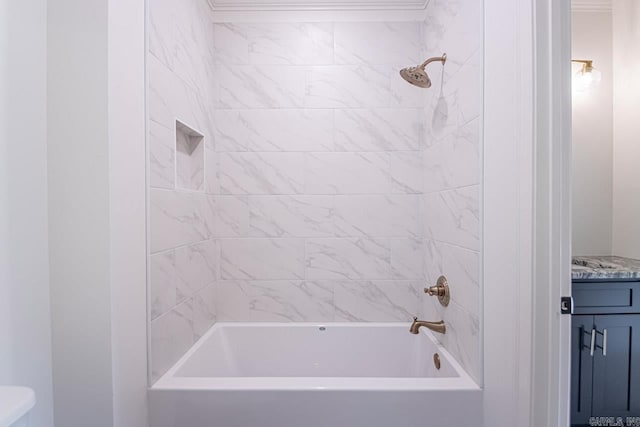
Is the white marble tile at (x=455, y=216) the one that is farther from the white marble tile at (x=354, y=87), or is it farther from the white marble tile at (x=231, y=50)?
the white marble tile at (x=231, y=50)

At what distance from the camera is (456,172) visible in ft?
4.97

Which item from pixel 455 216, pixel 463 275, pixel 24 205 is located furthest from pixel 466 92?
pixel 24 205

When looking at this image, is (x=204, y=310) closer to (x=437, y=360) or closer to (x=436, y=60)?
(x=437, y=360)

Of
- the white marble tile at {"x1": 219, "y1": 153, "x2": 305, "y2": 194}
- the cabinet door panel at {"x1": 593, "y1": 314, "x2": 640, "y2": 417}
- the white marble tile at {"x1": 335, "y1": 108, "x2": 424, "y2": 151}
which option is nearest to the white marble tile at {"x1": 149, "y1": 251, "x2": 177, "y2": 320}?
the white marble tile at {"x1": 219, "y1": 153, "x2": 305, "y2": 194}

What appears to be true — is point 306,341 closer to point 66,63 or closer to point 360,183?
point 360,183

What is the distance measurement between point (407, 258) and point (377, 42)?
1.39 m

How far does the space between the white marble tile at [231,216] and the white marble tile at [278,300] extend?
1.08 ft

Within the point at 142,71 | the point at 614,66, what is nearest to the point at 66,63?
the point at 142,71

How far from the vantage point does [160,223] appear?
1.34 meters

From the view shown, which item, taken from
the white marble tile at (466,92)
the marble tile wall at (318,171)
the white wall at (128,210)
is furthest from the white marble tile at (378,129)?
the white wall at (128,210)

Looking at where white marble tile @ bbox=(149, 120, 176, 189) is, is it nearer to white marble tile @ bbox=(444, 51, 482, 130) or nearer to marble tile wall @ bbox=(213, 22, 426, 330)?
marble tile wall @ bbox=(213, 22, 426, 330)

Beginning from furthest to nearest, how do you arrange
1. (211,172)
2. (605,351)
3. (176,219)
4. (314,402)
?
(211,172) < (605,351) < (176,219) < (314,402)

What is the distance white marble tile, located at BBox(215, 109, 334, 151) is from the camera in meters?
2.05

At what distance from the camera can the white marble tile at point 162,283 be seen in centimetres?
128
